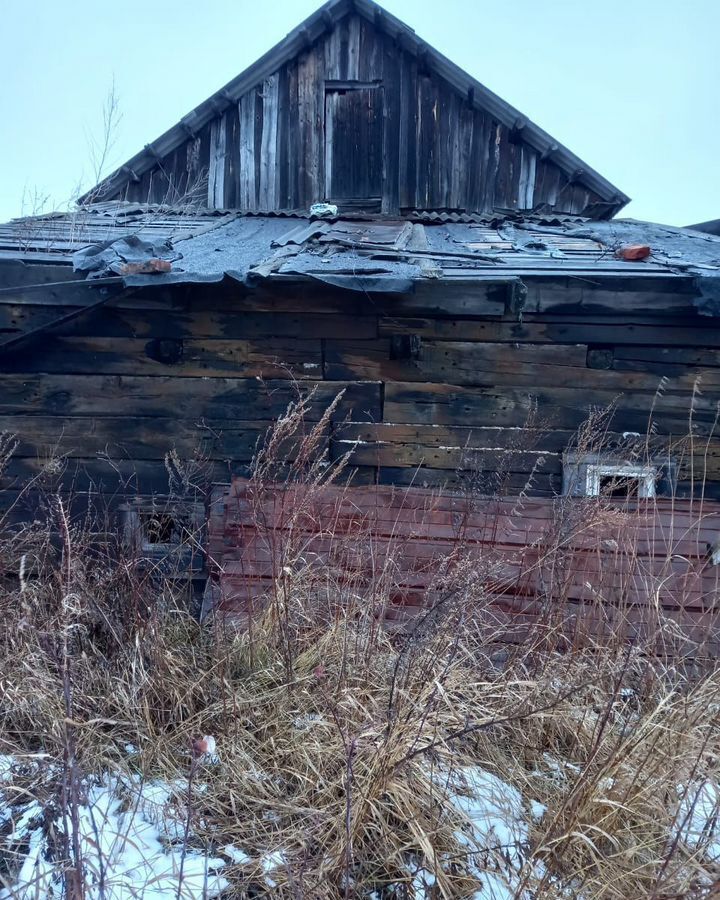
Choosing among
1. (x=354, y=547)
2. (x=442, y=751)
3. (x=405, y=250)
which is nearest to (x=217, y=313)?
(x=405, y=250)

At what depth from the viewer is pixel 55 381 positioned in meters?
5.00

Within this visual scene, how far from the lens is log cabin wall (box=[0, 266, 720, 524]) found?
193 inches

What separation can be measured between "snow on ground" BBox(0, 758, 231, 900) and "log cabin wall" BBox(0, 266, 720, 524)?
8.12 ft

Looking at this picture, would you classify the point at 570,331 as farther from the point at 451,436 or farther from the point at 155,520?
the point at 155,520

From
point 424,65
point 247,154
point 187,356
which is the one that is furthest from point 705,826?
point 424,65

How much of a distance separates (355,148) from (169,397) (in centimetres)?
539

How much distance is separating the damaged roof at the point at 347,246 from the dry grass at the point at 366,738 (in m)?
2.02

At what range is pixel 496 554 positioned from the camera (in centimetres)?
402

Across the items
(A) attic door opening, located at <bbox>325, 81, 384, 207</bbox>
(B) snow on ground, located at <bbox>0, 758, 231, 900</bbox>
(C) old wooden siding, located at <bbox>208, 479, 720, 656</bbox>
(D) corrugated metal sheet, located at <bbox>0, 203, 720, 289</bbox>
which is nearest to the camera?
(B) snow on ground, located at <bbox>0, 758, 231, 900</bbox>

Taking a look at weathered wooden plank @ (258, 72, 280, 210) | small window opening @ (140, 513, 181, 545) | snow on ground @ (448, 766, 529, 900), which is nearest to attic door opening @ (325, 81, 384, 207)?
weathered wooden plank @ (258, 72, 280, 210)

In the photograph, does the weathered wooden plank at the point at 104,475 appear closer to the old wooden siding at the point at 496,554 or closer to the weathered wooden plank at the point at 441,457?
the old wooden siding at the point at 496,554

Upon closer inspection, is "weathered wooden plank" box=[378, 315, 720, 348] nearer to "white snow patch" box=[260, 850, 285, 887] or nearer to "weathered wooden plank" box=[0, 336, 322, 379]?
"weathered wooden plank" box=[0, 336, 322, 379]

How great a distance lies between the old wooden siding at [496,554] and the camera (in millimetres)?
3424

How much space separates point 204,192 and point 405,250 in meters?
4.71
